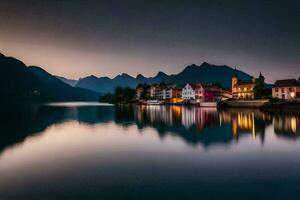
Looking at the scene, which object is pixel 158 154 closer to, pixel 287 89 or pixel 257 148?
pixel 257 148

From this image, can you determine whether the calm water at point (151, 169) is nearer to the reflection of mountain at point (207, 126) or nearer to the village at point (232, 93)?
the reflection of mountain at point (207, 126)

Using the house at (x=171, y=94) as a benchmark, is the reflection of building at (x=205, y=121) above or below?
below

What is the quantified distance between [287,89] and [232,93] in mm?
32984

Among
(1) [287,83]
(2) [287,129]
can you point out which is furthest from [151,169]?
(1) [287,83]

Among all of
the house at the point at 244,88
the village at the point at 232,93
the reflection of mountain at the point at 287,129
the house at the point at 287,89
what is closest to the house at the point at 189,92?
the village at the point at 232,93

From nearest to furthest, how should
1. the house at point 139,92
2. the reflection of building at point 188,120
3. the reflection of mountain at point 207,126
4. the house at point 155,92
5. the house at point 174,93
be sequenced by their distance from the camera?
the reflection of mountain at point 207,126, the reflection of building at point 188,120, the house at point 174,93, the house at point 155,92, the house at point 139,92

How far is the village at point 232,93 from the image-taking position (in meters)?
81.4

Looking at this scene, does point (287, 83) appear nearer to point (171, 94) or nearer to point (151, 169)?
point (171, 94)

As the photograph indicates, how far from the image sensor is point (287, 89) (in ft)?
269

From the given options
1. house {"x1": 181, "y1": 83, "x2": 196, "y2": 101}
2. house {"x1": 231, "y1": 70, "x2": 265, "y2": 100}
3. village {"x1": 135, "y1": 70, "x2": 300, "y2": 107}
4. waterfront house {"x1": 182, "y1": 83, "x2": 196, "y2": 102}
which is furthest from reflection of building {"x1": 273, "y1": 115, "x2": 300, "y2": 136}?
house {"x1": 181, "y1": 83, "x2": 196, "y2": 101}

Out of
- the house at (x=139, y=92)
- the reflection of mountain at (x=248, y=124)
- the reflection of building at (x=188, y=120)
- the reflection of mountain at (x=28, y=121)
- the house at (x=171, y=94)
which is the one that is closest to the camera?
the reflection of mountain at (x=28, y=121)

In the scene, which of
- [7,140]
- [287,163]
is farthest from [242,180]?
[7,140]

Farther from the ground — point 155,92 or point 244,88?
point 155,92

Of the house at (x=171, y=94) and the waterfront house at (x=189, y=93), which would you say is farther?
the house at (x=171, y=94)
